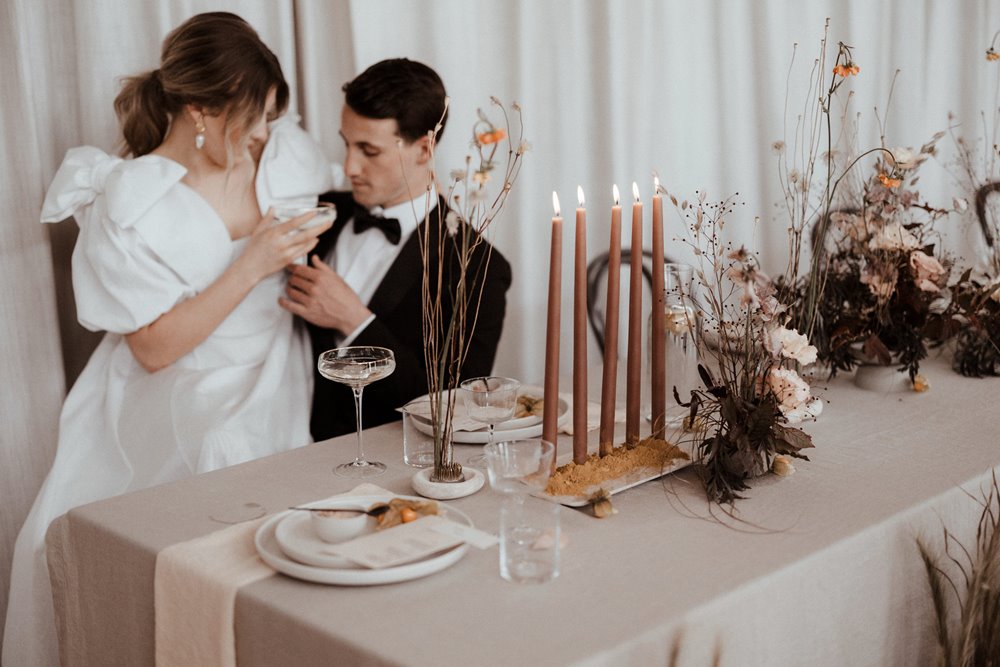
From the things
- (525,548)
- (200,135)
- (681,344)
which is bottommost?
(525,548)

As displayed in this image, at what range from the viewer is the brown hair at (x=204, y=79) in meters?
2.31

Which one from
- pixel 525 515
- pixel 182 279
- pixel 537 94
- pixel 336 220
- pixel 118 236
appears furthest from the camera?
pixel 537 94

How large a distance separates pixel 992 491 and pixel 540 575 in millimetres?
805

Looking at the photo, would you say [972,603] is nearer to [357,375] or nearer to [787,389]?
[787,389]

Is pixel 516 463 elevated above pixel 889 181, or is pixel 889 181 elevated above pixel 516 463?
pixel 889 181

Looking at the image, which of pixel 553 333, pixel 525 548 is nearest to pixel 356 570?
pixel 525 548

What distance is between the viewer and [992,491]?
5.18ft

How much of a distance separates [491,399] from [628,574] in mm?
395

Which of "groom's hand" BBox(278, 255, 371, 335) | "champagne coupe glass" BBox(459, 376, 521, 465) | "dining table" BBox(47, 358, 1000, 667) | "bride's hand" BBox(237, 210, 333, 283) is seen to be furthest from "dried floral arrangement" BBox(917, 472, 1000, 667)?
"bride's hand" BBox(237, 210, 333, 283)

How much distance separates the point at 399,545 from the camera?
1.26m

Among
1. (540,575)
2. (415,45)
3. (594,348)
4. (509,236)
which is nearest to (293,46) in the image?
(415,45)

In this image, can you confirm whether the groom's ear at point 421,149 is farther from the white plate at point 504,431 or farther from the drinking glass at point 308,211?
the white plate at point 504,431

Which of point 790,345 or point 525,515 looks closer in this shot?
point 525,515

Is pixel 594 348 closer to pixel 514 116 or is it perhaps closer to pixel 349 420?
pixel 514 116
